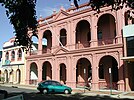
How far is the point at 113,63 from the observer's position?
30406mm

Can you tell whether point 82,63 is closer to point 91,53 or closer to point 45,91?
point 91,53

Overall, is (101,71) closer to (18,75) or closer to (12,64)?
(18,75)

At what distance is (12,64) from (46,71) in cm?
916

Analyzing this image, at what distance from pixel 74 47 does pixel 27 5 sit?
843 inches

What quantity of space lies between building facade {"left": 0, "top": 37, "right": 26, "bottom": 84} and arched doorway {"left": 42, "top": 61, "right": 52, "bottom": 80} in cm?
396

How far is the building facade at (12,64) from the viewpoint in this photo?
4338 centimetres

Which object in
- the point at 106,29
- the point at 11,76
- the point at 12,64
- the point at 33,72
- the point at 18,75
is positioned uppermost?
the point at 106,29

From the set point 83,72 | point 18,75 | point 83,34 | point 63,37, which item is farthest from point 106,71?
point 18,75

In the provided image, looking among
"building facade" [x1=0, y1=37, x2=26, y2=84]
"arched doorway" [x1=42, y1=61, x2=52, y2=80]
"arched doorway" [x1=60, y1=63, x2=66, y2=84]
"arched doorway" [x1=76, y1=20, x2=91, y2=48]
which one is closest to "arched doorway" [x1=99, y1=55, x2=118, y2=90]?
"arched doorway" [x1=76, y1=20, x2=91, y2=48]

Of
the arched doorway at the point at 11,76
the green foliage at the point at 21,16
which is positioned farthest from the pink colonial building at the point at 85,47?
the green foliage at the point at 21,16

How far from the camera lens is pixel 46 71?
135 ft

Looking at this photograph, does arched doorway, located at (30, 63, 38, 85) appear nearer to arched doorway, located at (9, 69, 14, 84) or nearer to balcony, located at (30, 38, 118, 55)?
balcony, located at (30, 38, 118, 55)

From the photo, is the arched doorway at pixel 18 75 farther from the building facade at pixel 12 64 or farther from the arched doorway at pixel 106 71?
the arched doorway at pixel 106 71

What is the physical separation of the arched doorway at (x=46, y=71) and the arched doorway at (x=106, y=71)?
11.5 meters
